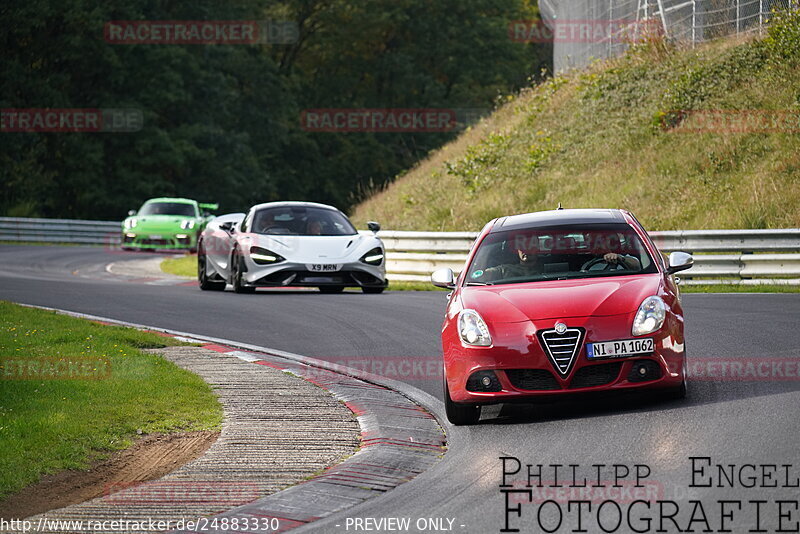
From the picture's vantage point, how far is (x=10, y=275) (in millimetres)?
24406

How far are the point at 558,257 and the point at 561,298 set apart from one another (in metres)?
1.21

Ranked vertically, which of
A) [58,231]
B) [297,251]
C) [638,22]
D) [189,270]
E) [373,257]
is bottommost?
[189,270]

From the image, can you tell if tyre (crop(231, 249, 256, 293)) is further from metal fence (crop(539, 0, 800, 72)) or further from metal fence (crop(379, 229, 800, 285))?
metal fence (crop(539, 0, 800, 72))

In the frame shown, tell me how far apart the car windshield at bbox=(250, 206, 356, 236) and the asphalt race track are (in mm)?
4291

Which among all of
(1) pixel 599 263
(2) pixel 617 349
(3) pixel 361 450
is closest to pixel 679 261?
(1) pixel 599 263

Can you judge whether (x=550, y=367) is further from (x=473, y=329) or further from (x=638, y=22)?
(x=638, y=22)

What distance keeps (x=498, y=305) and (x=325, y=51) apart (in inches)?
2576

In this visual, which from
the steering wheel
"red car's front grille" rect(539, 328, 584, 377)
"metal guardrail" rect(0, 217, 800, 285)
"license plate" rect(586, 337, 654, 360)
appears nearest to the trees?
"metal guardrail" rect(0, 217, 800, 285)

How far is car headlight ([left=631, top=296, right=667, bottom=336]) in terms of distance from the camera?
27.7 ft

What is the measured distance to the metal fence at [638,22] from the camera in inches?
1224

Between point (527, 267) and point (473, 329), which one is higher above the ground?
point (527, 267)

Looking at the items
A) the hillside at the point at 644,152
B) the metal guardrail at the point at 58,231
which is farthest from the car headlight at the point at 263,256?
the metal guardrail at the point at 58,231

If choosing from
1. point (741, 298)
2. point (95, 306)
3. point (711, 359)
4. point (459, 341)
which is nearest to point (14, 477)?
point (459, 341)

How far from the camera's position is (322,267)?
63.4ft
